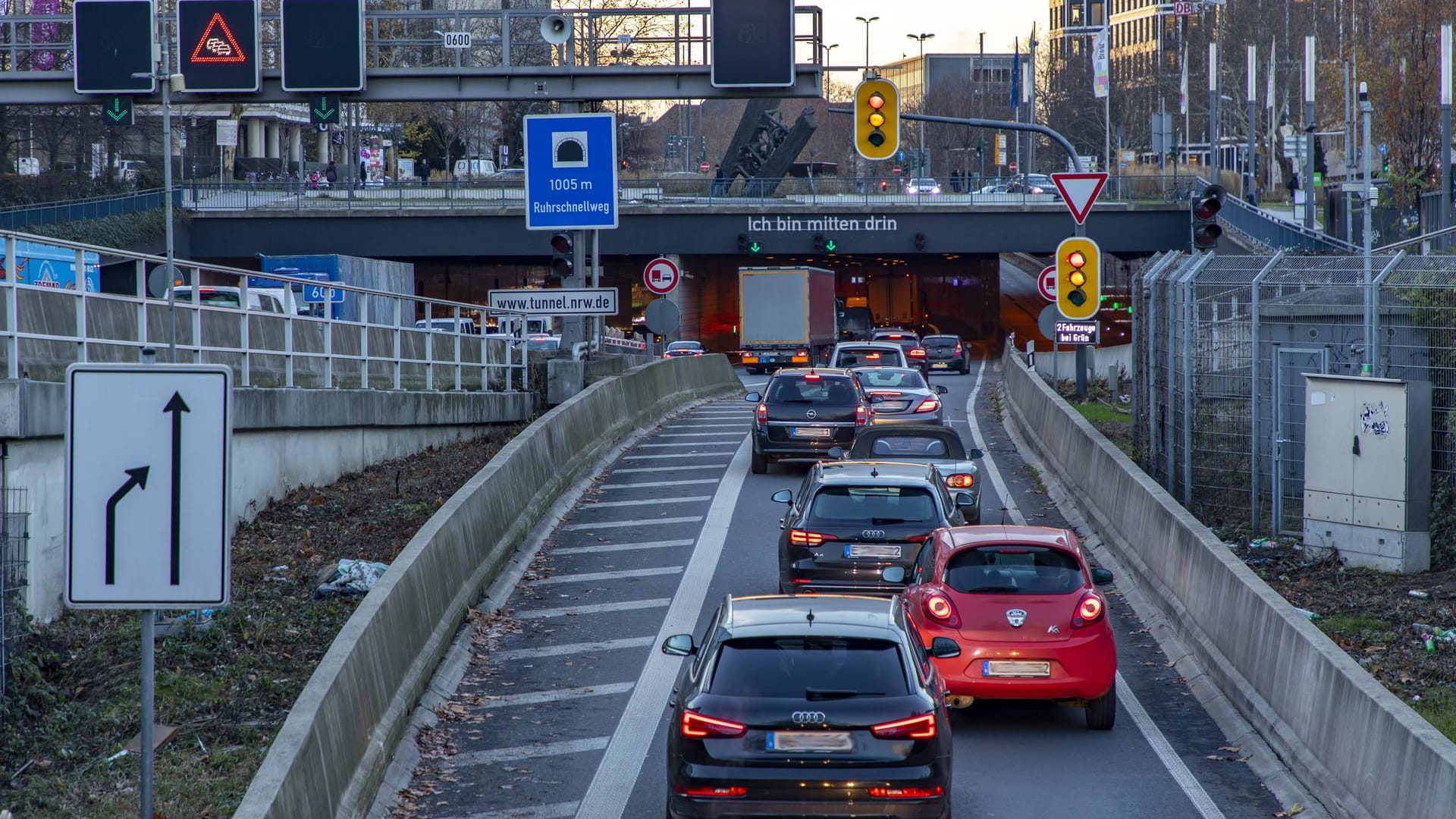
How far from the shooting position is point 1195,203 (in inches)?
890

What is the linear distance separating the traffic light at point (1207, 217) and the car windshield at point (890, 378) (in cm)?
670

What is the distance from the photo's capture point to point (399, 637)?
11.6m

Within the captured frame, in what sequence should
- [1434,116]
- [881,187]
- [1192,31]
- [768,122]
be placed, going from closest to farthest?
[1434,116] → [881,187] → [768,122] → [1192,31]

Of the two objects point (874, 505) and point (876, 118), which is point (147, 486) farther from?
point (876, 118)

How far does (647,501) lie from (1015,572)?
10866 mm

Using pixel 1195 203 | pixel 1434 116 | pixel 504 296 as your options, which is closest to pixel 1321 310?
pixel 1195 203

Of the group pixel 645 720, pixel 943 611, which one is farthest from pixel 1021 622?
pixel 645 720

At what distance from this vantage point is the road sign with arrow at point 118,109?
86.1ft

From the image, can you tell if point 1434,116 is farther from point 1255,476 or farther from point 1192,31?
point 1192,31

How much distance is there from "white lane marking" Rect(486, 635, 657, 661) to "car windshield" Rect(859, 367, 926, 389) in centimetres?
1415

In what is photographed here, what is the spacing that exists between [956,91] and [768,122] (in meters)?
92.8

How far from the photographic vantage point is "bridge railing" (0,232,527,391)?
14914 millimetres

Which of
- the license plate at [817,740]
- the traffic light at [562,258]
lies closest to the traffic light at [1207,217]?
the traffic light at [562,258]

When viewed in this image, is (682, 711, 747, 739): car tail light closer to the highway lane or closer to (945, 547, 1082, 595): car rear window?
the highway lane
